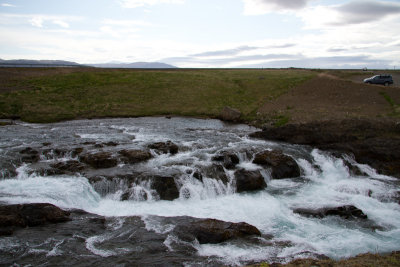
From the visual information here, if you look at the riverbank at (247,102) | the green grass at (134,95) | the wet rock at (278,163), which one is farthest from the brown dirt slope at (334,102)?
the wet rock at (278,163)

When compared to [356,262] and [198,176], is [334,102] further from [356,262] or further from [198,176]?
[356,262]

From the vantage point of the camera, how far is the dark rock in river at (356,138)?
28.8 m

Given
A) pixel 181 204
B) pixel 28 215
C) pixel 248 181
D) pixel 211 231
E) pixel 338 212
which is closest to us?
pixel 211 231

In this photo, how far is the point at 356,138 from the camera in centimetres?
3300

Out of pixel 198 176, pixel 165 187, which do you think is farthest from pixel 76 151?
pixel 198 176

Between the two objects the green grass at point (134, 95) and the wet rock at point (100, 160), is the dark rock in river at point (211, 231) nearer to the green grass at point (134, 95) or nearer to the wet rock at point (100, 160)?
the wet rock at point (100, 160)

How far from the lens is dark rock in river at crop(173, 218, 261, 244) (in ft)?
50.8

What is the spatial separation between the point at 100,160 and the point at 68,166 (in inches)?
93.7

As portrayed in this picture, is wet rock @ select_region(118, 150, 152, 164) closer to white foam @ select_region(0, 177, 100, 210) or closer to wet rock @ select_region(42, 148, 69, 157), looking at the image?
white foam @ select_region(0, 177, 100, 210)

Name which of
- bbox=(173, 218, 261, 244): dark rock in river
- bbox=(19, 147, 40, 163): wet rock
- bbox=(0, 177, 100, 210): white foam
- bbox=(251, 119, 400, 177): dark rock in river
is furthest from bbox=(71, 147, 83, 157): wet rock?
bbox=(251, 119, 400, 177): dark rock in river

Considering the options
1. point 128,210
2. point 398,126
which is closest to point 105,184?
point 128,210

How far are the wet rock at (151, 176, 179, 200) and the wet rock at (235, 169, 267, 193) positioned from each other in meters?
4.85

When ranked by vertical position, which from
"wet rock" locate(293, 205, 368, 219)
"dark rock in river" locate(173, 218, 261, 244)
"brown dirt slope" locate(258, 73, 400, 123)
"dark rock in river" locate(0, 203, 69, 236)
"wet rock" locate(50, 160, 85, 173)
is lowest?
"wet rock" locate(293, 205, 368, 219)

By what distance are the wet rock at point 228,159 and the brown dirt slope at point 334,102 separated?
56.6 ft
